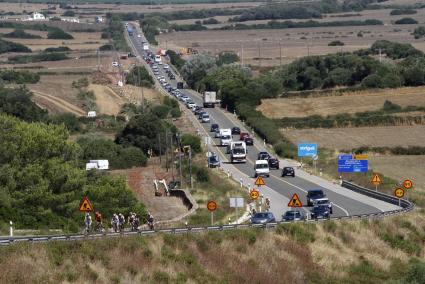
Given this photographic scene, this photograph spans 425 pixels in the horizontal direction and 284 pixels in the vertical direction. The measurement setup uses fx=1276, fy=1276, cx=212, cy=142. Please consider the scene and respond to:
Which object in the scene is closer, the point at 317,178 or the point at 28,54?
the point at 317,178

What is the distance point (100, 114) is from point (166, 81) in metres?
47.6

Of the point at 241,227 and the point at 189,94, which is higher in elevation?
the point at 241,227

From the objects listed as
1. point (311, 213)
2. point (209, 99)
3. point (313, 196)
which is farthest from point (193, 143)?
point (209, 99)

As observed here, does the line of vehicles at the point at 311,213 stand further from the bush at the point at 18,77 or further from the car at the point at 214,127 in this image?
the bush at the point at 18,77

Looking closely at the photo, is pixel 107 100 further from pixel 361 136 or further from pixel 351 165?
pixel 351 165

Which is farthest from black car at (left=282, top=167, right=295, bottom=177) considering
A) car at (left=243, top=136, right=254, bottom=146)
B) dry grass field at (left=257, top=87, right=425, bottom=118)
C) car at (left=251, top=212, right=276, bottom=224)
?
dry grass field at (left=257, top=87, right=425, bottom=118)

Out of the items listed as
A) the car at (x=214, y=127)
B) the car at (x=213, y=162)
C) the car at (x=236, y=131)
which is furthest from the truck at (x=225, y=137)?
the car at (x=213, y=162)

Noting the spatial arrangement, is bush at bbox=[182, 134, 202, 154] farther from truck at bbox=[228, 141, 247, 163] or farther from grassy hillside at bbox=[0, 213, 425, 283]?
grassy hillside at bbox=[0, 213, 425, 283]

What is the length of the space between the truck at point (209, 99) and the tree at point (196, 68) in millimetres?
28830

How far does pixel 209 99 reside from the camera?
434 feet

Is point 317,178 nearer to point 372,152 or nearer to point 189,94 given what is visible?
point 372,152

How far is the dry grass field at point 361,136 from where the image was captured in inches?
3777

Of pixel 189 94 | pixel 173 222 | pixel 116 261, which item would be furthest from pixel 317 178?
pixel 189 94

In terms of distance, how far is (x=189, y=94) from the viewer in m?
152
